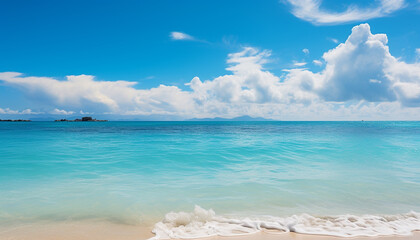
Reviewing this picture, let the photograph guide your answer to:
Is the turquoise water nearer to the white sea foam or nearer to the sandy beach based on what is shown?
the sandy beach

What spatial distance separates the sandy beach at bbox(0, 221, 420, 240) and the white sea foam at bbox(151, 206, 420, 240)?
0.19 meters

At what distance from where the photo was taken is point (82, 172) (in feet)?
35.8

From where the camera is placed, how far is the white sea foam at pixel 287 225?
4.93m

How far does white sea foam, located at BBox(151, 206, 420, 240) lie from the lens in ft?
16.2

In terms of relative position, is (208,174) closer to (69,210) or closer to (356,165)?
(69,210)

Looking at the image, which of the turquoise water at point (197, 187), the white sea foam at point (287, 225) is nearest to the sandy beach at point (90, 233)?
the white sea foam at point (287, 225)

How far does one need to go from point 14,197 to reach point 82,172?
343cm

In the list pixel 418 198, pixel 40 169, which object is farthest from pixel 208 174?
pixel 40 169

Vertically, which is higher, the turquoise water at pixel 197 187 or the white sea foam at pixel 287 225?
the white sea foam at pixel 287 225

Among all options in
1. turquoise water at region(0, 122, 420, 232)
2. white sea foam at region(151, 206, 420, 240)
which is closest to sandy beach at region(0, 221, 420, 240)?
white sea foam at region(151, 206, 420, 240)

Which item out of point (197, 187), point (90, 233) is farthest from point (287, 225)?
point (90, 233)

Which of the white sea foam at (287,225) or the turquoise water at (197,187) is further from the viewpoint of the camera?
the turquoise water at (197,187)

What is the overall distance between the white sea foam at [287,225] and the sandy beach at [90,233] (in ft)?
0.62

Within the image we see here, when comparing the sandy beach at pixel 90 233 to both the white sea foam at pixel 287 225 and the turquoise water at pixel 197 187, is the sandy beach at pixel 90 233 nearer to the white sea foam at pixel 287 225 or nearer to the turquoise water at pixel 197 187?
the white sea foam at pixel 287 225
